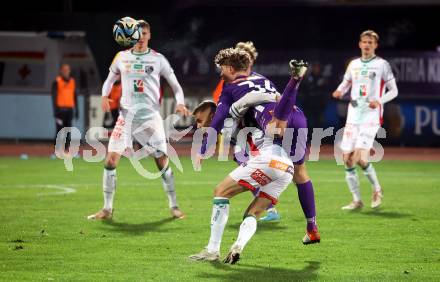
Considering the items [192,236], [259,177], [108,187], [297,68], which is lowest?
[192,236]

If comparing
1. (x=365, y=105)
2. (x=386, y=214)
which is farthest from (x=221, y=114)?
(x=365, y=105)

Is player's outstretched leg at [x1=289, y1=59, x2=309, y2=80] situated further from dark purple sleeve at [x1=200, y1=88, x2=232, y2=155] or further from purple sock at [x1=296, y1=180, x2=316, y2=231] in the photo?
purple sock at [x1=296, y1=180, x2=316, y2=231]

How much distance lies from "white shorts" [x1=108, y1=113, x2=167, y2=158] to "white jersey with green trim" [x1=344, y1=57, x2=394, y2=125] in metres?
3.21

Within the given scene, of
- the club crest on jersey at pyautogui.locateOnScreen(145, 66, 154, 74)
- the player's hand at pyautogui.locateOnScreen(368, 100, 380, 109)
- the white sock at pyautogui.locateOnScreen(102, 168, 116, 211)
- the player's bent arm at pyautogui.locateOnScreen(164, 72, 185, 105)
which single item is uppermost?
the club crest on jersey at pyautogui.locateOnScreen(145, 66, 154, 74)

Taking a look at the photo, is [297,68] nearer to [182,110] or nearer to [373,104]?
[182,110]

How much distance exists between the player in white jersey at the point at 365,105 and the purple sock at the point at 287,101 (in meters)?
5.40

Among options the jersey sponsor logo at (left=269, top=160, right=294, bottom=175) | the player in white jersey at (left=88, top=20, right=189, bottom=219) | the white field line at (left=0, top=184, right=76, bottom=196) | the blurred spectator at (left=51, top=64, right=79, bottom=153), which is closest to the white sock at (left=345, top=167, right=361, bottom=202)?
the player in white jersey at (left=88, top=20, right=189, bottom=219)

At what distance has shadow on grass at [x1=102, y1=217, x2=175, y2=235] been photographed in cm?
1237

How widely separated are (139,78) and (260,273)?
4.97m

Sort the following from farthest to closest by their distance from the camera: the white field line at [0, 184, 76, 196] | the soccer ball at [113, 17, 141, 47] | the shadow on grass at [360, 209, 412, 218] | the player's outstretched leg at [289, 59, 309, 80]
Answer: the white field line at [0, 184, 76, 196]
the shadow on grass at [360, 209, 412, 218]
the soccer ball at [113, 17, 141, 47]
the player's outstretched leg at [289, 59, 309, 80]

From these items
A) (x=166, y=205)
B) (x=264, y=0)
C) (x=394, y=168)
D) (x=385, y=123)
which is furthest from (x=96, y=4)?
(x=166, y=205)

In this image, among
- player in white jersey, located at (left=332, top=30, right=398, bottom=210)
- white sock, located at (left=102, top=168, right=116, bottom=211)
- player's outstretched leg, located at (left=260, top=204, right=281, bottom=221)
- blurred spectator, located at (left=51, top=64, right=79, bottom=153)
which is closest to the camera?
player's outstretched leg, located at (left=260, top=204, right=281, bottom=221)

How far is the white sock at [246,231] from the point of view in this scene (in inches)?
381

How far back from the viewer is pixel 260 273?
31.1 feet
